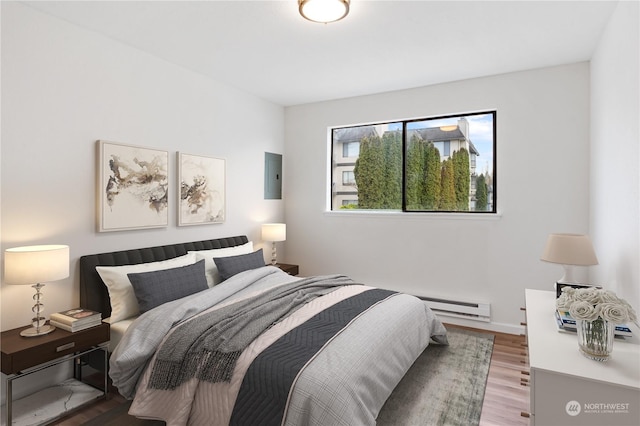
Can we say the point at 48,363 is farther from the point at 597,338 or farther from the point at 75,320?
the point at 597,338

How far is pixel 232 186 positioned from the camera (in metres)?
4.18

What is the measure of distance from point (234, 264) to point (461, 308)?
2.42 m

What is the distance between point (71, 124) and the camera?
107 inches

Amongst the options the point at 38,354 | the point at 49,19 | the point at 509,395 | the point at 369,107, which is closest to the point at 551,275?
the point at 509,395

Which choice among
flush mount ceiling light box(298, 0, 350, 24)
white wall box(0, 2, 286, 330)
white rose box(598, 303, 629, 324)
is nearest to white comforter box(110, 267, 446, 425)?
white wall box(0, 2, 286, 330)

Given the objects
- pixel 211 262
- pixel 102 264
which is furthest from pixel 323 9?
pixel 102 264

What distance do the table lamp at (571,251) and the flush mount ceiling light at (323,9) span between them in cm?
209

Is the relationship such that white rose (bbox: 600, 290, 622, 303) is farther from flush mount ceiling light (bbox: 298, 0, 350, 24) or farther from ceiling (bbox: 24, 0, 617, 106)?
flush mount ceiling light (bbox: 298, 0, 350, 24)

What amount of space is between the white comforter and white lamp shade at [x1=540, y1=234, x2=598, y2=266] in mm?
1077

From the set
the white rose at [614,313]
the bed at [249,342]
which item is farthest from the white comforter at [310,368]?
the white rose at [614,313]

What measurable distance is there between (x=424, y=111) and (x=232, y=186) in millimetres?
2325

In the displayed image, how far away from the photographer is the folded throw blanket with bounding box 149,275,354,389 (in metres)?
1.97

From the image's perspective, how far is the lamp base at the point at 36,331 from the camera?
2.27 metres

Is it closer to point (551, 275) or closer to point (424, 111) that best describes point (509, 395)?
point (551, 275)
